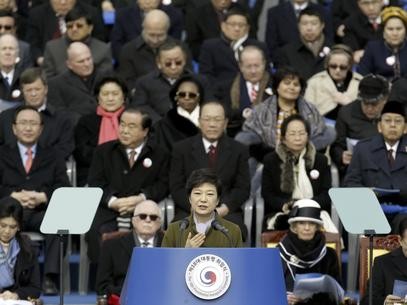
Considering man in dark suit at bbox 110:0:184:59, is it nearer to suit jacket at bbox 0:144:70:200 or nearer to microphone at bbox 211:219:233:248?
suit jacket at bbox 0:144:70:200

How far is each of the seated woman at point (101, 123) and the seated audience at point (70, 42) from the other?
1.22m

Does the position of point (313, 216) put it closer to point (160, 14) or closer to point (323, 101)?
point (323, 101)

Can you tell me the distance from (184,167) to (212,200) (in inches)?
111

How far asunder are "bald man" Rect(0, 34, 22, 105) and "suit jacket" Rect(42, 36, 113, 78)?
0.47m

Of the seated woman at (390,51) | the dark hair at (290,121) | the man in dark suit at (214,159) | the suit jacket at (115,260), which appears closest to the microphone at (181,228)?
the suit jacket at (115,260)

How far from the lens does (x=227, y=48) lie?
14.5 meters

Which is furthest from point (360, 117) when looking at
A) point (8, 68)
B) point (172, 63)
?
point (8, 68)

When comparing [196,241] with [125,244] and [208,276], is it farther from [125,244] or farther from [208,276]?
[125,244]

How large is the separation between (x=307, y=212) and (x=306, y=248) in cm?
28

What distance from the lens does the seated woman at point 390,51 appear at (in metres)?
14.3

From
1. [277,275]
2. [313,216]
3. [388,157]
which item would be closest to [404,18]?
A: [388,157]

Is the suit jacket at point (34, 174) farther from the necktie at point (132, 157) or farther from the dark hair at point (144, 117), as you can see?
the dark hair at point (144, 117)

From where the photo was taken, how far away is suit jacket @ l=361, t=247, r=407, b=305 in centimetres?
1041

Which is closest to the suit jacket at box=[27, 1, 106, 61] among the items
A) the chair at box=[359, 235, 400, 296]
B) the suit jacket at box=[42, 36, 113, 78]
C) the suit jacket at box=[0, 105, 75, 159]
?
the suit jacket at box=[42, 36, 113, 78]
